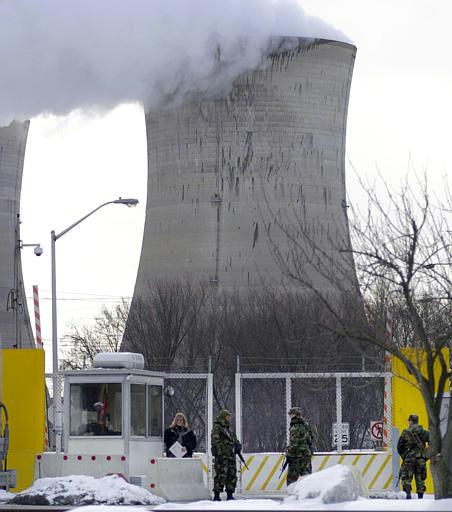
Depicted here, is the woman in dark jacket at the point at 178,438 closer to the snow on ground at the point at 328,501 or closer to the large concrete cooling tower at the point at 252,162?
the snow on ground at the point at 328,501

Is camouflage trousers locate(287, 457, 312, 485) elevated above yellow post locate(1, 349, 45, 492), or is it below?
below

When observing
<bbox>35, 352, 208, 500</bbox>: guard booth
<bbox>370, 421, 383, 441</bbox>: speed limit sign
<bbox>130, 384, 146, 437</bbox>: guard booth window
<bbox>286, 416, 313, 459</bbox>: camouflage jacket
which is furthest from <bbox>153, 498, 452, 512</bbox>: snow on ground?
<bbox>370, 421, 383, 441</bbox>: speed limit sign

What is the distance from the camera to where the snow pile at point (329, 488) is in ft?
41.3

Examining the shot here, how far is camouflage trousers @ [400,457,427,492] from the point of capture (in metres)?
18.8

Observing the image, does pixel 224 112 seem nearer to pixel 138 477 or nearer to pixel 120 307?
pixel 120 307

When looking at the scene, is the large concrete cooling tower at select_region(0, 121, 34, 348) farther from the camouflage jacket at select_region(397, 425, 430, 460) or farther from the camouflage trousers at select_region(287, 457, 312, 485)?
the camouflage jacket at select_region(397, 425, 430, 460)

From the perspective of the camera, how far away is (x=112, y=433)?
20031 mm

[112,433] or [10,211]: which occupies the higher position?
[10,211]

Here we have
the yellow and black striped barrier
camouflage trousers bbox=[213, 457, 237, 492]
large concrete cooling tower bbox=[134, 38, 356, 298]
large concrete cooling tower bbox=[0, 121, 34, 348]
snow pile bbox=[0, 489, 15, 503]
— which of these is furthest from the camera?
large concrete cooling tower bbox=[0, 121, 34, 348]

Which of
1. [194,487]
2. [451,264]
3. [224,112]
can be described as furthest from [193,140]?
[451,264]

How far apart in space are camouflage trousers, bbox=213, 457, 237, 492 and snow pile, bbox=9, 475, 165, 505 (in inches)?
34.7

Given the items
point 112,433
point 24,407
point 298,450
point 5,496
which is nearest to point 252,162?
point 24,407

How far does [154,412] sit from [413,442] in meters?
3.67

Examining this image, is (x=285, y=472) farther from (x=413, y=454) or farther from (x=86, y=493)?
(x=86, y=493)
